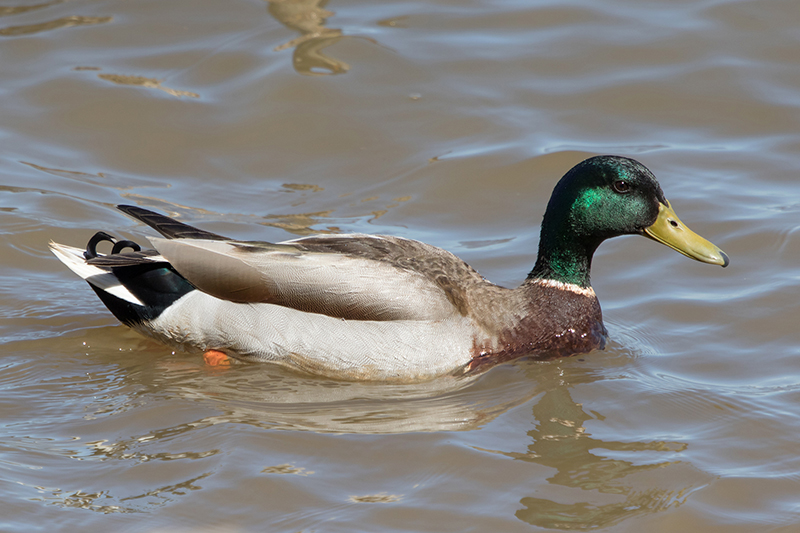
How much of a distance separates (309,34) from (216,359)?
5.12 metres

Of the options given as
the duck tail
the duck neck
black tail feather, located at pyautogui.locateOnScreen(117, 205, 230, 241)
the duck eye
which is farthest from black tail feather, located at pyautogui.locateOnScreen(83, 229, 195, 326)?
the duck eye

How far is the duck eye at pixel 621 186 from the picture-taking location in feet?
19.0

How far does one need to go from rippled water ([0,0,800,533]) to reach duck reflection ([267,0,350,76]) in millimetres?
29

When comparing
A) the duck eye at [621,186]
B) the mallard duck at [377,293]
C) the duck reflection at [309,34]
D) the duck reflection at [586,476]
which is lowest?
the duck reflection at [586,476]

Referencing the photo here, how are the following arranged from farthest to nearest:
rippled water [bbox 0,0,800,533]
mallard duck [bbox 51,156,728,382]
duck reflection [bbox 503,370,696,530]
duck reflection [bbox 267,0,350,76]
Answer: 1. duck reflection [bbox 267,0,350,76]
2. mallard duck [bbox 51,156,728,382]
3. rippled water [bbox 0,0,800,533]
4. duck reflection [bbox 503,370,696,530]

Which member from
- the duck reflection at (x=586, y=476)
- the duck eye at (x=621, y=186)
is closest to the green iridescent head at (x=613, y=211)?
the duck eye at (x=621, y=186)

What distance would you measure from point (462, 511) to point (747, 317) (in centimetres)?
277

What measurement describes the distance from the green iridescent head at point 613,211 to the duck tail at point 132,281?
7.19ft

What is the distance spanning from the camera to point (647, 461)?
4738mm

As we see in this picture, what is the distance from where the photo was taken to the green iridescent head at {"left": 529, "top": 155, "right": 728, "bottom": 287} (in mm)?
5777

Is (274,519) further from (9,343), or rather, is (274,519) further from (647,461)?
(9,343)

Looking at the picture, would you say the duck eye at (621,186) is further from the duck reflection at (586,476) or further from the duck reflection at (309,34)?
the duck reflection at (309,34)

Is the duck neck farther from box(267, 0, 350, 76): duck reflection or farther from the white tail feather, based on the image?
box(267, 0, 350, 76): duck reflection

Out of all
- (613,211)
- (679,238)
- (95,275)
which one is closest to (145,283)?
(95,275)
